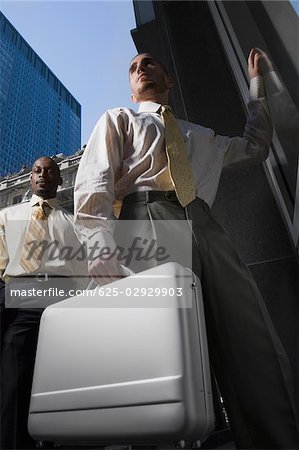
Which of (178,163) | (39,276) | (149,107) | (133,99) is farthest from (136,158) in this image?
(39,276)

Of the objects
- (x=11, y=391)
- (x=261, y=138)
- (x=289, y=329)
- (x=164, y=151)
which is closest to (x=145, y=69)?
(x=164, y=151)

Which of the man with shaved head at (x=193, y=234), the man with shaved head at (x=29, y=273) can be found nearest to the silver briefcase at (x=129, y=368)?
the man with shaved head at (x=193, y=234)

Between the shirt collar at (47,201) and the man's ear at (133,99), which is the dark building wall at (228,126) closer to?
the man's ear at (133,99)

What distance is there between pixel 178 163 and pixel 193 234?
0.87 feet

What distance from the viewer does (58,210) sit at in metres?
2.18

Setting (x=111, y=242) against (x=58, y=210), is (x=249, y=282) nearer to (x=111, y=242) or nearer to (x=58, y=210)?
(x=111, y=242)

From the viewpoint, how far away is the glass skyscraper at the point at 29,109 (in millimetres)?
27734

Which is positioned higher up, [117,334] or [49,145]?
[49,145]

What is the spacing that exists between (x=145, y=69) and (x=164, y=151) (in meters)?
0.50

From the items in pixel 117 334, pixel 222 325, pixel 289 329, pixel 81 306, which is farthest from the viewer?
pixel 289 329

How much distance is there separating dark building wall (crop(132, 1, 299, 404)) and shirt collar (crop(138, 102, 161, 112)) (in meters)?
0.71

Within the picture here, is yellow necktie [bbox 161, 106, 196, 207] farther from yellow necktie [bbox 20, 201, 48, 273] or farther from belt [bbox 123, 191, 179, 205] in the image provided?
yellow necktie [bbox 20, 201, 48, 273]

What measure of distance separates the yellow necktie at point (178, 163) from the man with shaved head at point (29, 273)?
874 mm

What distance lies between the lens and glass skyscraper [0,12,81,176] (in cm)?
2773
